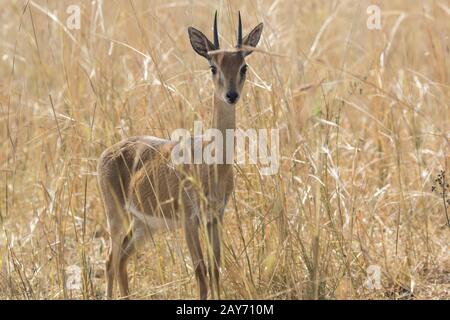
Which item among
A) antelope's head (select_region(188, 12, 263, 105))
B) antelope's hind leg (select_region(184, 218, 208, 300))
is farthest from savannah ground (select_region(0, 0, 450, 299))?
antelope's head (select_region(188, 12, 263, 105))

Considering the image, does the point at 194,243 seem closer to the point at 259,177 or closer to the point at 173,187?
the point at 173,187

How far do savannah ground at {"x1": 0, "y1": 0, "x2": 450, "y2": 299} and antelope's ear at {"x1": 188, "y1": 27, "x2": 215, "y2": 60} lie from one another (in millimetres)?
219

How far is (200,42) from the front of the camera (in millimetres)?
5508

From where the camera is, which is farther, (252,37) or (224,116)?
(252,37)

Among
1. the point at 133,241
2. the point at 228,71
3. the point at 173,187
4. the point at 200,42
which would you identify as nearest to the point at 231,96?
the point at 228,71

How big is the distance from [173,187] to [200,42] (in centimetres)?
88

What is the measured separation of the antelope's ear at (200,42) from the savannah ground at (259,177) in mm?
219

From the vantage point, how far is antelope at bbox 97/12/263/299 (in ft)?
16.9

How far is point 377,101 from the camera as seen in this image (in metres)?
7.35

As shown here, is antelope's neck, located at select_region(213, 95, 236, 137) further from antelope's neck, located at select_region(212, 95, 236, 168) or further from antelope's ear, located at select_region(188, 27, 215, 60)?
antelope's ear, located at select_region(188, 27, 215, 60)

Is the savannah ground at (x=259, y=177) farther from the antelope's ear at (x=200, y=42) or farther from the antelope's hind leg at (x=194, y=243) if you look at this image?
the antelope's ear at (x=200, y=42)

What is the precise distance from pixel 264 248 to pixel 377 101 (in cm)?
243

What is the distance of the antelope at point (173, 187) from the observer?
5.14 m
